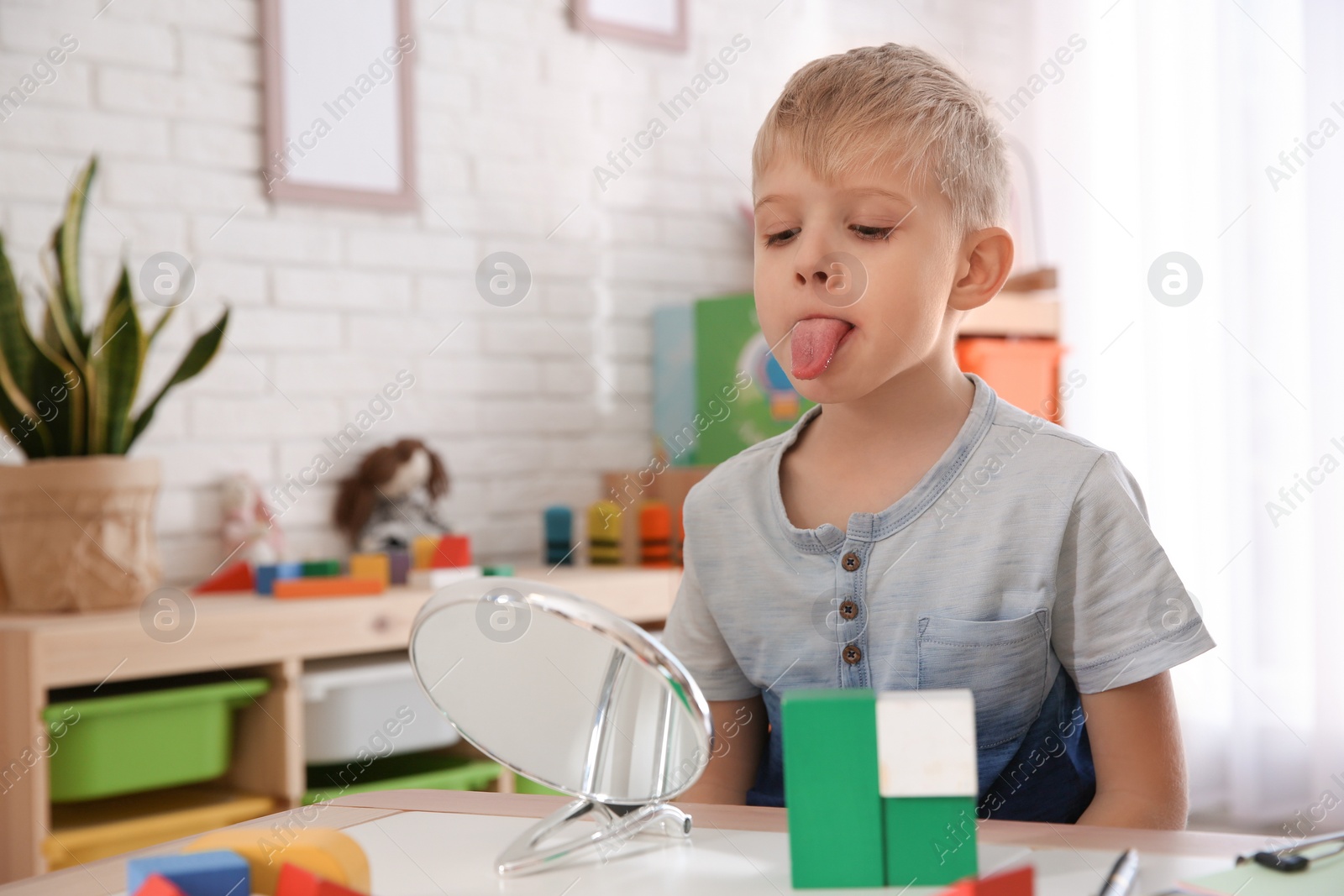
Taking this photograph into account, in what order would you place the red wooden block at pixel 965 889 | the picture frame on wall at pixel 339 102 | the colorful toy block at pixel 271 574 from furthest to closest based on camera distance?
the picture frame on wall at pixel 339 102, the colorful toy block at pixel 271 574, the red wooden block at pixel 965 889

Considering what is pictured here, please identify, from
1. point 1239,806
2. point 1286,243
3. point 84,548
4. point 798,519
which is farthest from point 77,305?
point 1239,806

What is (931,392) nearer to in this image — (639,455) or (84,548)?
(84,548)

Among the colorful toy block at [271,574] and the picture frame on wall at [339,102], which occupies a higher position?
the picture frame on wall at [339,102]

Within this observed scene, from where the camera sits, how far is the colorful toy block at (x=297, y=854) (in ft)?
1.77

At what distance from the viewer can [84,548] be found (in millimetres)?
1613

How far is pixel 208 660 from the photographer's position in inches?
63.1

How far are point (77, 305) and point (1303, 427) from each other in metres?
2.21

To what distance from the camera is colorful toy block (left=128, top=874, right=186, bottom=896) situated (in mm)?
486

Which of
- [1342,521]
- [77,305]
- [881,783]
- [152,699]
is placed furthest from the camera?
[1342,521]

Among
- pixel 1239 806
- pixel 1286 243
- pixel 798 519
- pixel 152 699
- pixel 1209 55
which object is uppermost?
pixel 1209 55

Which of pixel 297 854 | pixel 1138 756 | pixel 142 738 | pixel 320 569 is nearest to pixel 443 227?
pixel 320 569

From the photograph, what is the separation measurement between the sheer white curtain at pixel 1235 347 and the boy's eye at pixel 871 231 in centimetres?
189

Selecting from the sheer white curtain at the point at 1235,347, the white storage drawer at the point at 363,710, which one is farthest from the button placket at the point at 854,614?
the sheer white curtain at the point at 1235,347

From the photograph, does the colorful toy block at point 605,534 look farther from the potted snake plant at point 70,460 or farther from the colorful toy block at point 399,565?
the potted snake plant at point 70,460
